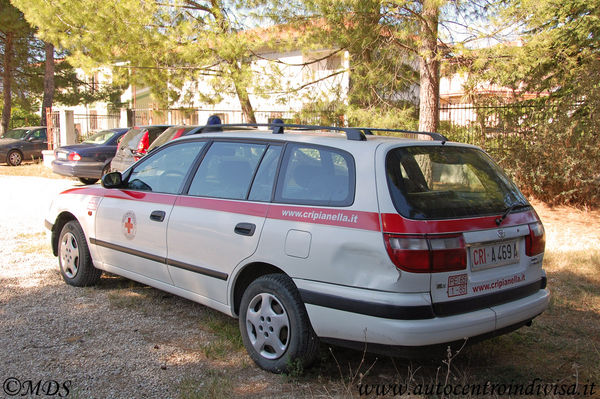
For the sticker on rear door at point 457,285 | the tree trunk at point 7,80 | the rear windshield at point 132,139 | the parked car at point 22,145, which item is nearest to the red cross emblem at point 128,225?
the sticker on rear door at point 457,285

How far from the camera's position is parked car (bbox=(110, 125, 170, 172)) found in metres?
13.3

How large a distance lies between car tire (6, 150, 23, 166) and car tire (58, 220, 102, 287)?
1745cm

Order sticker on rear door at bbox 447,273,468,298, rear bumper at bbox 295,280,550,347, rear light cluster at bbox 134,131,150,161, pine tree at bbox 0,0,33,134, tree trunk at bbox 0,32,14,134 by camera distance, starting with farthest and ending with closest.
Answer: tree trunk at bbox 0,32,14,134 < pine tree at bbox 0,0,33,134 < rear light cluster at bbox 134,131,150,161 < sticker on rear door at bbox 447,273,468,298 < rear bumper at bbox 295,280,550,347

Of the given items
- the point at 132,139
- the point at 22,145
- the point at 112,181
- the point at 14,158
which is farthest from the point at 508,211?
the point at 22,145

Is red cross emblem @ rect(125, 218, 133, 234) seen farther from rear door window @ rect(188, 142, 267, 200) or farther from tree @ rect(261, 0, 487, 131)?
tree @ rect(261, 0, 487, 131)

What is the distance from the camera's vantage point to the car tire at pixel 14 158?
69.1 ft

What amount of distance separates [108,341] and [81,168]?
38.8ft

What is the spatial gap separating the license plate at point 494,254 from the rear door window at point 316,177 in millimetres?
806

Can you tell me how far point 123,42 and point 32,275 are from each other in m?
9.47

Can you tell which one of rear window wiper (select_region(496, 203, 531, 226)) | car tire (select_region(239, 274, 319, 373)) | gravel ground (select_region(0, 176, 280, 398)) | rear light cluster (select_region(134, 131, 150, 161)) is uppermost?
rear light cluster (select_region(134, 131, 150, 161))

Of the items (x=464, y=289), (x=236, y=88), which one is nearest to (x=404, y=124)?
(x=236, y=88)

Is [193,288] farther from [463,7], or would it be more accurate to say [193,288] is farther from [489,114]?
[489,114]

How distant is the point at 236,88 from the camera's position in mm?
12859

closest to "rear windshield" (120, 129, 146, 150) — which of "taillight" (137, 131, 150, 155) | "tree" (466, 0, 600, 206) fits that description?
"taillight" (137, 131, 150, 155)
